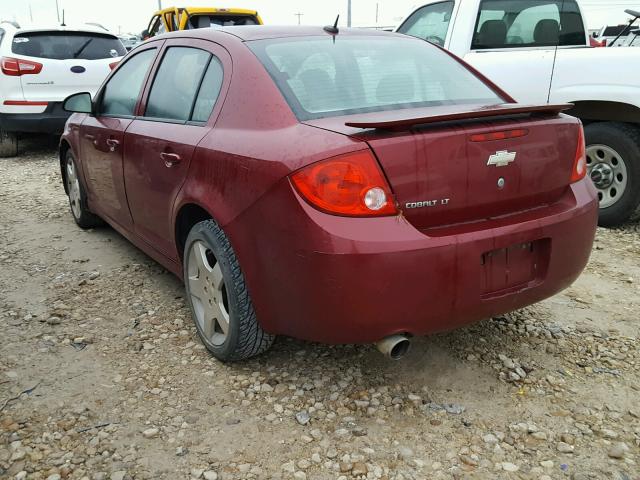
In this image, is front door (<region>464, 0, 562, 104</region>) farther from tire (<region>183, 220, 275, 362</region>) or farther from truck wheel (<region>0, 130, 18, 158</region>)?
truck wheel (<region>0, 130, 18, 158</region>)

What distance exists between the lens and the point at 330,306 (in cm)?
221

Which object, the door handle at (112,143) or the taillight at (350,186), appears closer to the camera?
the taillight at (350,186)

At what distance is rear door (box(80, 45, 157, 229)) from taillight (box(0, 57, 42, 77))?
13.8 feet

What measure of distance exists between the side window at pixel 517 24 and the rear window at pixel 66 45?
5549mm

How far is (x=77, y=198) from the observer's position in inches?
197

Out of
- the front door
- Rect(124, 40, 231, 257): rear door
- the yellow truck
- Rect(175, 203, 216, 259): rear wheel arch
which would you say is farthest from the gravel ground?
the yellow truck

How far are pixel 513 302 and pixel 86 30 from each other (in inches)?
313

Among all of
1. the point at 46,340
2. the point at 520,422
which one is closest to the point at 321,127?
the point at 520,422

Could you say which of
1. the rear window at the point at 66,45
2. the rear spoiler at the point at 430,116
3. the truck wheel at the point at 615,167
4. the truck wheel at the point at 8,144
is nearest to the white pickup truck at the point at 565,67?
the truck wheel at the point at 615,167

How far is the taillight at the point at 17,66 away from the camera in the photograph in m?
7.74

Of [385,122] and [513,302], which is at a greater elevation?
[385,122]

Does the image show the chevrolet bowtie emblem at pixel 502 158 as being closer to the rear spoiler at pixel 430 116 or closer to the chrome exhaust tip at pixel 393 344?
the rear spoiler at pixel 430 116

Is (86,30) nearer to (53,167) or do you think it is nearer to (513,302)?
(53,167)

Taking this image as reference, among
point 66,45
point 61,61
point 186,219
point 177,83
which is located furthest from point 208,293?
point 66,45
